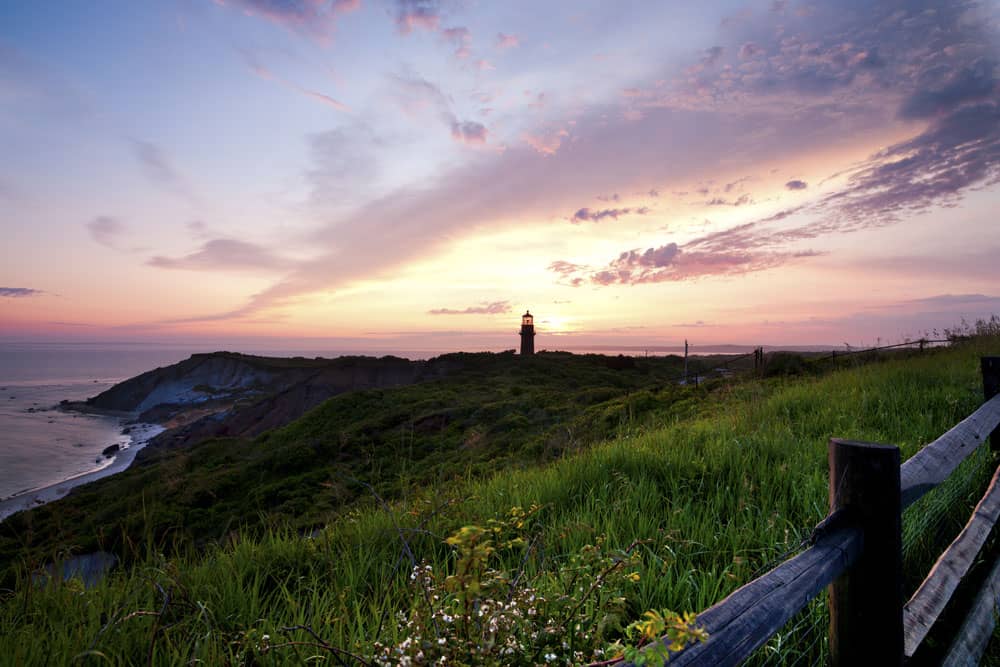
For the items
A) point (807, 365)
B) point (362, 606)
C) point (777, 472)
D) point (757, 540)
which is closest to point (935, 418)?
point (777, 472)

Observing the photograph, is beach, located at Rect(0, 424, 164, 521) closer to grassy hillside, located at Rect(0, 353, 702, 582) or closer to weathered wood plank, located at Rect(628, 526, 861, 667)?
grassy hillside, located at Rect(0, 353, 702, 582)

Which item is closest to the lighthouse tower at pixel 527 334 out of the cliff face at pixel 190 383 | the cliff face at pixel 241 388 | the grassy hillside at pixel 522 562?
the cliff face at pixel 241 388

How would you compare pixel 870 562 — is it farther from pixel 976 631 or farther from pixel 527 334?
pixel 527 334

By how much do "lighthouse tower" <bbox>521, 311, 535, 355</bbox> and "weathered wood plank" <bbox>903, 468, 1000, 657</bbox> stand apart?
4658cm

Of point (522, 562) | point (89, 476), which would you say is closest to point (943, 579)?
point (522, 562)

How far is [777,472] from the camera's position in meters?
4.52

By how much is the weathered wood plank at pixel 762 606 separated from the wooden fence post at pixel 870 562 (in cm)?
16

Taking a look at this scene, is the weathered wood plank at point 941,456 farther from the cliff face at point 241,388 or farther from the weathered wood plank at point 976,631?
the cliff face at point 241,388

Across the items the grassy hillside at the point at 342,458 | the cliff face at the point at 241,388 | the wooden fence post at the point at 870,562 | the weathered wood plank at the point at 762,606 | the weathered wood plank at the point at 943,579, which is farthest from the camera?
the cliff face at the point at 241,388

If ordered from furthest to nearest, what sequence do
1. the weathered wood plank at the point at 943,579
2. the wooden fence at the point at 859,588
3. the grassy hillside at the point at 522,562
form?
the weathered wood plank at the point at 943,579, the grassy hillside at the point at 522,562, the wooden fence at the point at 859,588

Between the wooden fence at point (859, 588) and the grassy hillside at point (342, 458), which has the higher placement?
the wooden fence at point (859, 588)

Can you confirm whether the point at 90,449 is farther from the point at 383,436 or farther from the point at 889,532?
the point at 889,532

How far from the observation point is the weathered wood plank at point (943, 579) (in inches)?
91.4

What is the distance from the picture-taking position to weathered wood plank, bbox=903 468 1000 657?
2.32 metres
